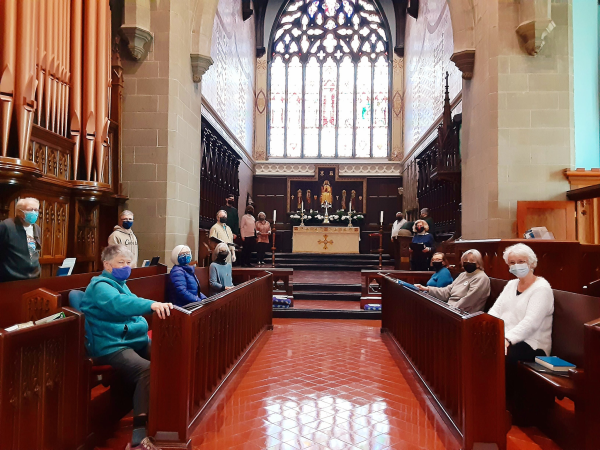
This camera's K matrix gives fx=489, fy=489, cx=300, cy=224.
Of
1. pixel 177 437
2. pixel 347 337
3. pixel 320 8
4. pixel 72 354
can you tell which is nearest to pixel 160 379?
pixel 177 437

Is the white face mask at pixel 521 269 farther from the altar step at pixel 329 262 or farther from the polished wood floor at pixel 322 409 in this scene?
the altar step at pixel 329 262

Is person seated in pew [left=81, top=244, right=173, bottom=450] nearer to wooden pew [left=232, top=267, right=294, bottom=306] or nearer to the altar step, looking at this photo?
wooden pew [left=232, top=267, right=294, bottom=306]

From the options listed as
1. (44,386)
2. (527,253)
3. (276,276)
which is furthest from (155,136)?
(527,253)

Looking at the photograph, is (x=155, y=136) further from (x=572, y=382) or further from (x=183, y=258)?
(x=572, y=382)

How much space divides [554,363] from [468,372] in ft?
2.17

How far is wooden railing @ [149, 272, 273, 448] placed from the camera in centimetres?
283

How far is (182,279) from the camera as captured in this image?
4805 millimetres

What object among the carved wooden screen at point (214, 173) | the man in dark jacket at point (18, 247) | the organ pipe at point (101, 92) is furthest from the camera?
the carved wooden screen at point (214, 173)

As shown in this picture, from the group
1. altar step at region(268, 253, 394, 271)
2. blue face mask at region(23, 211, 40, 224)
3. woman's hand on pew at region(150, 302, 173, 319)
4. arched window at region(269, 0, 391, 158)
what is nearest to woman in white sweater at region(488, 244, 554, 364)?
woman's hand on pew at region(150, 302, 173, 319)

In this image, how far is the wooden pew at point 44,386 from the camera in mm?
2104

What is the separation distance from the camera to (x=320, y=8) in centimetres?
1880

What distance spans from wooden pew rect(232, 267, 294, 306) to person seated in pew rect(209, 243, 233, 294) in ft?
5.95

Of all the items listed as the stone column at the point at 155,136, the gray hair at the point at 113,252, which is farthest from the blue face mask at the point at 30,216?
the stone column at the point at 155,136

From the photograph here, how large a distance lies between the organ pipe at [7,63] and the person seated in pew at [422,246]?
6.28 meters
